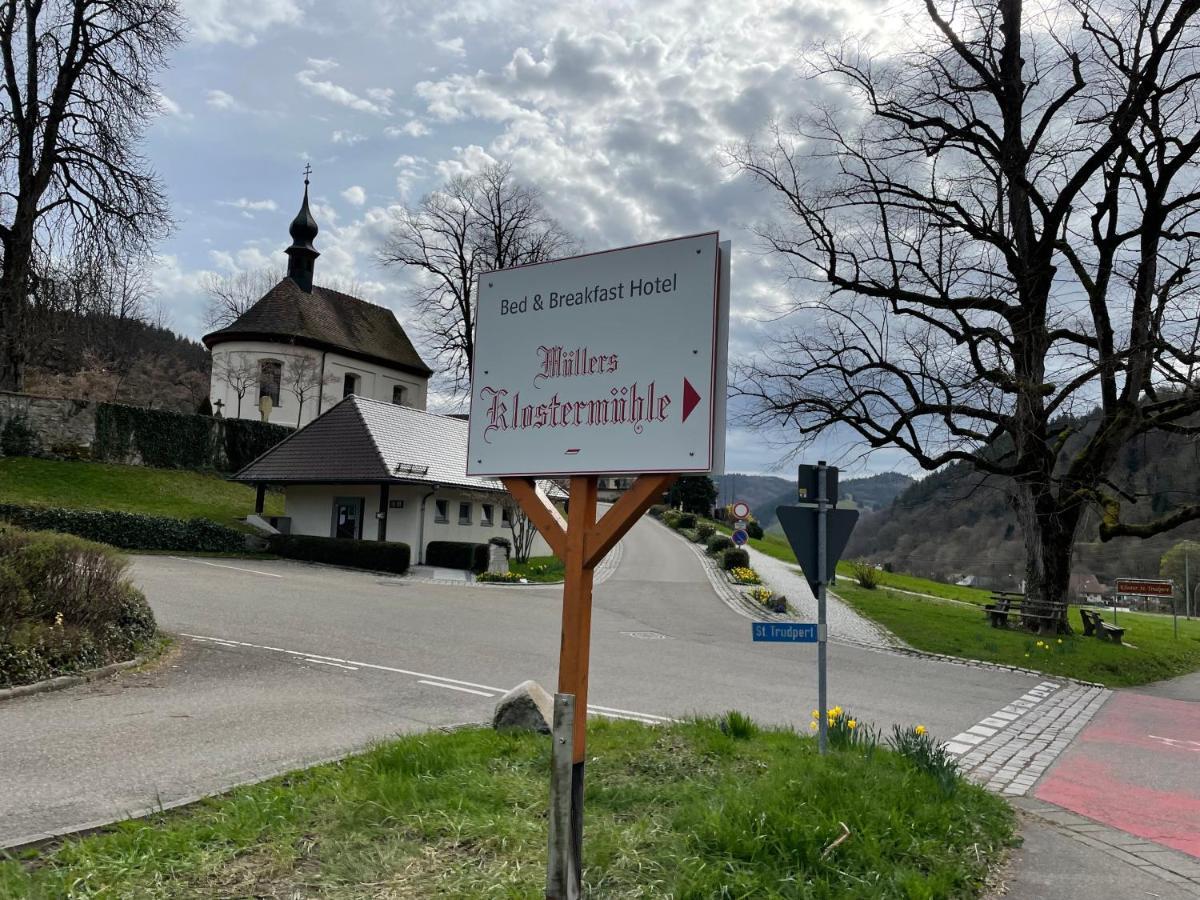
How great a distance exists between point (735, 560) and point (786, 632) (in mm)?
26683

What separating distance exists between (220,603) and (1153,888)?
14.9 metres

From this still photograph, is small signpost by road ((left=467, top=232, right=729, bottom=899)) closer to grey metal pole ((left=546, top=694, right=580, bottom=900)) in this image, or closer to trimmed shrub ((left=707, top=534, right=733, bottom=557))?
grey metal pole ((left=546, top=694, right=580, bottom=900))

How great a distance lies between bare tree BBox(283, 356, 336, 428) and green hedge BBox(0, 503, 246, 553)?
23.2m

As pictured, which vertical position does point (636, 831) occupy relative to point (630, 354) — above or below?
below

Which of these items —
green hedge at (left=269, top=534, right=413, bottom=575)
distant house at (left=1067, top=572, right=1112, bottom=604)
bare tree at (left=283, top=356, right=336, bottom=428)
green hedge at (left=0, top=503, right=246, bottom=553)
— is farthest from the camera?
distant house at (left=1067, top=572, right=1112, bottom=604)

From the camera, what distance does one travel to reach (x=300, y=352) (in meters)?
52.0

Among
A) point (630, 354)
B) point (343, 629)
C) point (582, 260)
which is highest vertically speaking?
point (582, 260)

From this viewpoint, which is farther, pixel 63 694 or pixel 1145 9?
pixel 1145 9

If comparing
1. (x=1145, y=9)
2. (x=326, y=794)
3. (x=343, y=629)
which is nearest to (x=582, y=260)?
(x=326, y=794)

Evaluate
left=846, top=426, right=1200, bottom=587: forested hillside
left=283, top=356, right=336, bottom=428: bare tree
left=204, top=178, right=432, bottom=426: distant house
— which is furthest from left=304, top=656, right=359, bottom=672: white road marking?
left=283, top=356, right=336, bottom=428: bare tree

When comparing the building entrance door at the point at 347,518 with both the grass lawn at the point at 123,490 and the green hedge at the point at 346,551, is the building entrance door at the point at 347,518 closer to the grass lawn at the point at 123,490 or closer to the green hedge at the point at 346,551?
the green hedge at the point at 346,551

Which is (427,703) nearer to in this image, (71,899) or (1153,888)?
(71,899)

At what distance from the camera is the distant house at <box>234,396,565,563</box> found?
29.8m

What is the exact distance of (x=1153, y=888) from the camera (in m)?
4.73
